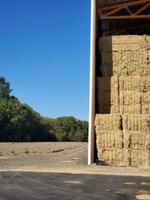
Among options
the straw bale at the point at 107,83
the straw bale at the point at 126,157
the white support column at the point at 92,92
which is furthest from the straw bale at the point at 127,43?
the straw bale at the point at 126,157

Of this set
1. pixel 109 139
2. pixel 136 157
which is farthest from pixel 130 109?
pixel 136 157

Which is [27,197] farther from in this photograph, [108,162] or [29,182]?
[108,162]

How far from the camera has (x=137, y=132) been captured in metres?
17.5

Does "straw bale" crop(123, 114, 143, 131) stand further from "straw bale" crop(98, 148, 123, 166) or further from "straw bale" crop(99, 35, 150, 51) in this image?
"straw bale" crop(99, 35, 150, 51)

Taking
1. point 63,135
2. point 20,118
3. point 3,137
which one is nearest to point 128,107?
point 3,137

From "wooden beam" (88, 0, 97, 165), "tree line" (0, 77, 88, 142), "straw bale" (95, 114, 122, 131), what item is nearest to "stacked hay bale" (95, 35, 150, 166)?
"straw bale" (95, 114, 122, 131)

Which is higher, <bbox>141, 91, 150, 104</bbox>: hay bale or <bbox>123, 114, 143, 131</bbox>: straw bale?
<bbox>141, 91, 150, 104</bbox>: hay bale

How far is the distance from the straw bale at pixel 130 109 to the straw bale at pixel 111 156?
135cm

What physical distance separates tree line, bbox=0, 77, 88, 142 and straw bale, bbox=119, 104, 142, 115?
1542 inches

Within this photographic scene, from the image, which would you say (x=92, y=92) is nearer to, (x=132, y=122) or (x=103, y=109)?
(x=103, y=109)

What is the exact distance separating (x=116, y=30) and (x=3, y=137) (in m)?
36.1

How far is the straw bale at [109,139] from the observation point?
58.0 ft

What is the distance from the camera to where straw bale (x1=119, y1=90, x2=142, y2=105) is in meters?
17.9

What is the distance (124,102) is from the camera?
59.1 feet
